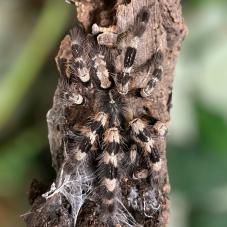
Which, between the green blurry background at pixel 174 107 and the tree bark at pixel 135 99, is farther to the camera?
the green blurry background at pixel 174 107

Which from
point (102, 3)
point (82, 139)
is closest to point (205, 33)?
point (102, 3)

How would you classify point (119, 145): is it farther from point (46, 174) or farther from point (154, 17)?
→ point (46, 174)

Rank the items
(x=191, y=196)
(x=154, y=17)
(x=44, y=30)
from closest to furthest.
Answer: (x=154, y=17) < (x=191, y=196) < (x=44, y=30)

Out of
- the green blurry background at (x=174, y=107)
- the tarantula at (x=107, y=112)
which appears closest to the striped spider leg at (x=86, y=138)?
the tarantula at (x=107, y=112)

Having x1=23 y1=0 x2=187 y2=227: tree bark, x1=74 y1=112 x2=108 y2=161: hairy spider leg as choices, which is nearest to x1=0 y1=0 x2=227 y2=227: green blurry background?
x1=23 y1=0 x2=187 y2=227: tree bark

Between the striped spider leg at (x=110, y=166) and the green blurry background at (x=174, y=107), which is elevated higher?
the green blurry background at (x=174, y=107)

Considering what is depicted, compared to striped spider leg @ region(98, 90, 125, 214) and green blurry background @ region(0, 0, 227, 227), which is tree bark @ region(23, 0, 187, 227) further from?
green blurry background @ region(0, 0, 227, 227)

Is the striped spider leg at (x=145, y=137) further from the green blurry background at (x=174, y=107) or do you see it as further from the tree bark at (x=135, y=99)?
the green blurry background at (x=174, y=107)
